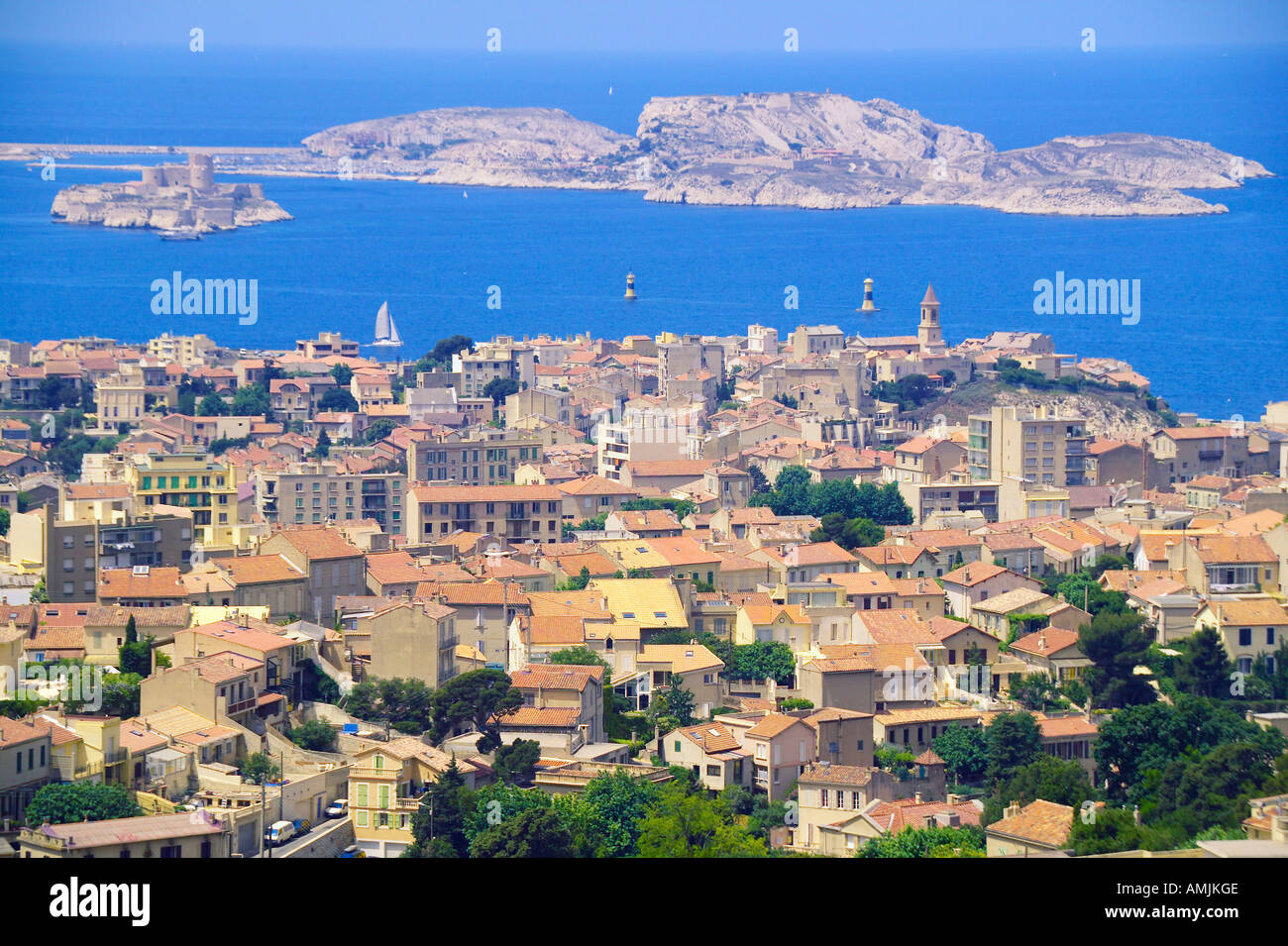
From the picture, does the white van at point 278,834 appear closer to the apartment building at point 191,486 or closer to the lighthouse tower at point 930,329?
the apartment building at point 191,486

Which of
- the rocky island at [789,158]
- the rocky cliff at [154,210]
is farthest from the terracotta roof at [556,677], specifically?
the rocky island at [789,158]

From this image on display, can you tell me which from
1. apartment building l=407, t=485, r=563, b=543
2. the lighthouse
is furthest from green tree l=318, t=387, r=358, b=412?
the lighthouse

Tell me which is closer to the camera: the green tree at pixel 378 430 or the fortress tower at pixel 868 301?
the green tree at pixel 378 430

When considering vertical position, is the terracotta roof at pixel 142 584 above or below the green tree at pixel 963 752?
above

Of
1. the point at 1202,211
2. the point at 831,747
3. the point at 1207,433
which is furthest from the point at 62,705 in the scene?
the point at 1202,211

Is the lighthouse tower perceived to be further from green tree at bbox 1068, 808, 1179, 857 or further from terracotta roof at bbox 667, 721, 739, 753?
green tree at bbox 1068, 808, 1179, 857

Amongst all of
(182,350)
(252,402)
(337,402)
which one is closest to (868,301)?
(182,350)

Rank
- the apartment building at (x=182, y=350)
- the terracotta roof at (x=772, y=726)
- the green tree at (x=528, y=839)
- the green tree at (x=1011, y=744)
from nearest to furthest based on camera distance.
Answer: the green tree at (x=528, y=839)
the terracotta roof at (x=772, y=726)
the green tree at (x=1011, y=744)
the apartment building at (x=182, y=350)

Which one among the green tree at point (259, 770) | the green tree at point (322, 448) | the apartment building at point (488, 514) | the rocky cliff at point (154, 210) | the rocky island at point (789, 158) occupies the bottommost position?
the green tree at point (259, 770)
